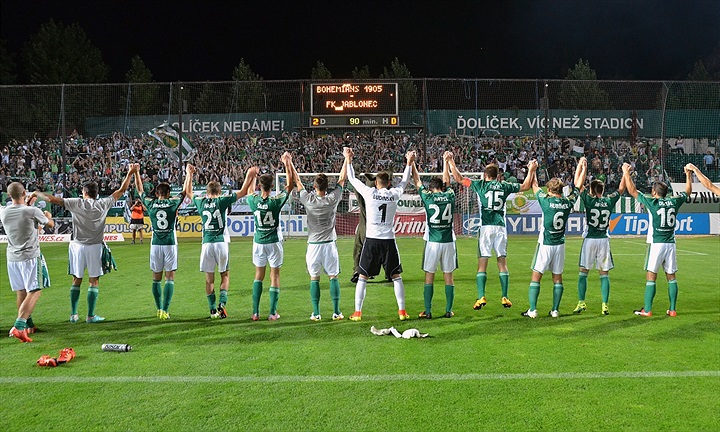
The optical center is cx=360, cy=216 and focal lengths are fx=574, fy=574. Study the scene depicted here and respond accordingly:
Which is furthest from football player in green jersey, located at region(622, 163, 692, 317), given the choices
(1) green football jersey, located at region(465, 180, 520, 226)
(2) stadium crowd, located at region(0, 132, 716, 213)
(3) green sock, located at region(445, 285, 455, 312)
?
(2) stadium crowd, located at region(0, 132, 716, 213)

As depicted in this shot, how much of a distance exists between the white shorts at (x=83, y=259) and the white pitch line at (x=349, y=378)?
115 inches

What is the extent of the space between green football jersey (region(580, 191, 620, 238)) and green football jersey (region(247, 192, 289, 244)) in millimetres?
4840

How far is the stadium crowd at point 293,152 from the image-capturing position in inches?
1053

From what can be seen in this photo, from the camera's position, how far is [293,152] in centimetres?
2905

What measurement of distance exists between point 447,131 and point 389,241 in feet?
70.9

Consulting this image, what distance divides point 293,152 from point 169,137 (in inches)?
235

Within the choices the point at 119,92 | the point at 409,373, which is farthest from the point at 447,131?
the point at 409,373

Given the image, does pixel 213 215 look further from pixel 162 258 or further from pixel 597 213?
pixel 597 213

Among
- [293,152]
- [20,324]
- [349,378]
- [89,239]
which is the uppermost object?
[293,152]

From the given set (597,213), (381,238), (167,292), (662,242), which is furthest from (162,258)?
(662,242)

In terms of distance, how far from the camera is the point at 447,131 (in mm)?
29328

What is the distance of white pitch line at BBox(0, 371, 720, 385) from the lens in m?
5.90

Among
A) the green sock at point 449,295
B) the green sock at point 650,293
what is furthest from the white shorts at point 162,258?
the green sock at point 650,293

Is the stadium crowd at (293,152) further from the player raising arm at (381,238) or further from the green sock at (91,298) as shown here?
the green sock at (91,298)
